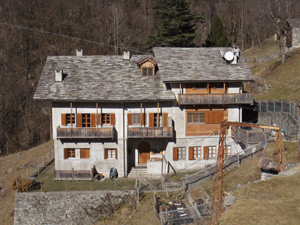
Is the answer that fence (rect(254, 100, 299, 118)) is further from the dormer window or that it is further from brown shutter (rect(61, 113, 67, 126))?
brown shutter (rect(61, 113, 67, 126))

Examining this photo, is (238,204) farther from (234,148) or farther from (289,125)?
(289,125)

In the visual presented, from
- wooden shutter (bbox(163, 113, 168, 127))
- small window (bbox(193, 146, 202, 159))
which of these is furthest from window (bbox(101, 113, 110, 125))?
small window (bbox(193, 146, 202, 159))

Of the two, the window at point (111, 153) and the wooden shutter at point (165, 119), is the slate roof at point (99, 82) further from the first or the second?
the window at point (111, 153)

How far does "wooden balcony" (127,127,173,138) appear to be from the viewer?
108 ft

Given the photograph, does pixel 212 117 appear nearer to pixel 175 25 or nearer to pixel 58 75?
pixel 58 75

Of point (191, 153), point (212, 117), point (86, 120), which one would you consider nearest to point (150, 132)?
point (191, 153)

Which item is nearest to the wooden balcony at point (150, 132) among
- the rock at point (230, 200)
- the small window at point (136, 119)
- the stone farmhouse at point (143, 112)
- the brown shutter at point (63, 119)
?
the stone farmhouse at point (143, 112)

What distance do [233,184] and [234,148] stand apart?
7191 mm

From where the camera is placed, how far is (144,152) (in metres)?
35.6

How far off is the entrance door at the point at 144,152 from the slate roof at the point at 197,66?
24.4 feet

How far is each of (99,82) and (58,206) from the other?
13.2m

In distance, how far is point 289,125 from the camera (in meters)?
34.5

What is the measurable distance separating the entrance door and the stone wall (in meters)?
6.90

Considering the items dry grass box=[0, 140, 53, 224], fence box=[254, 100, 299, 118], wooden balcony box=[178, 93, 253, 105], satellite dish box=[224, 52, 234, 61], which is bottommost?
dry grass box=[0, 140, 53, 224]
